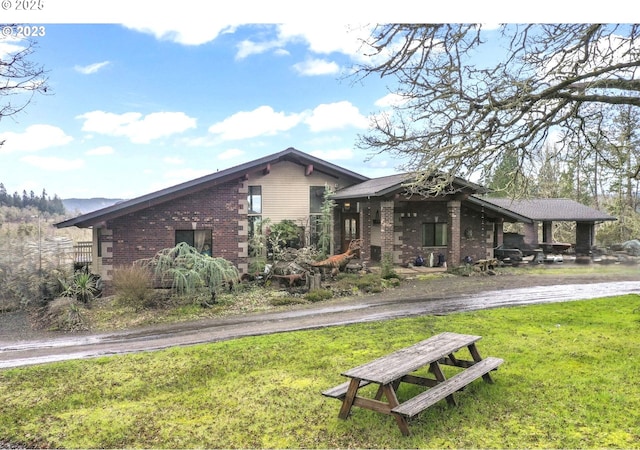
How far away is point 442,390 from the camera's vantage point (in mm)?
4949

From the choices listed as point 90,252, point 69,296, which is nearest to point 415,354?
point 69,296

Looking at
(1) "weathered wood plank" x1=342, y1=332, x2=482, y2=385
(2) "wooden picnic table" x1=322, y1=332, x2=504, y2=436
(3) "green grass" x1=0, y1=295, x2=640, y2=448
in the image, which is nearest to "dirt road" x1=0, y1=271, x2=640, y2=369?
(3) "green grass" x1=0, y1=295, x2=640, y2=448

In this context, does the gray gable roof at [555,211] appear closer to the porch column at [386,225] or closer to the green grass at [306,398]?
the porch column at [386,225]

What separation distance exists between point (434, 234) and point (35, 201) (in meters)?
16.1

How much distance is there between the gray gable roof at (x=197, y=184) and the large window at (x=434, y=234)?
15.3 ft

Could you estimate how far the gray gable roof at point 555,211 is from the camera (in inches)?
1038

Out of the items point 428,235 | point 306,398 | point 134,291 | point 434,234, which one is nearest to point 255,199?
point 134,291

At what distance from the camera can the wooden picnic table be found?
4.55 m

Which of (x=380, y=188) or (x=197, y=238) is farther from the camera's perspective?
(x=380, y=188)

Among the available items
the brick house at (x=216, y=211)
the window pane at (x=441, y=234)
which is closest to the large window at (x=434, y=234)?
the window pane at (x=441, y=234)

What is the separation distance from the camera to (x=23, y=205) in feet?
51.2

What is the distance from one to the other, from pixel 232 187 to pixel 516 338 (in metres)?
11.9

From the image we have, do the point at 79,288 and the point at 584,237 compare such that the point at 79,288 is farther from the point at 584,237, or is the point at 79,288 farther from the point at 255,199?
the point at 584,237

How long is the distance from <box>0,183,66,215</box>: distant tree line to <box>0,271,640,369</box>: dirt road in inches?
245
